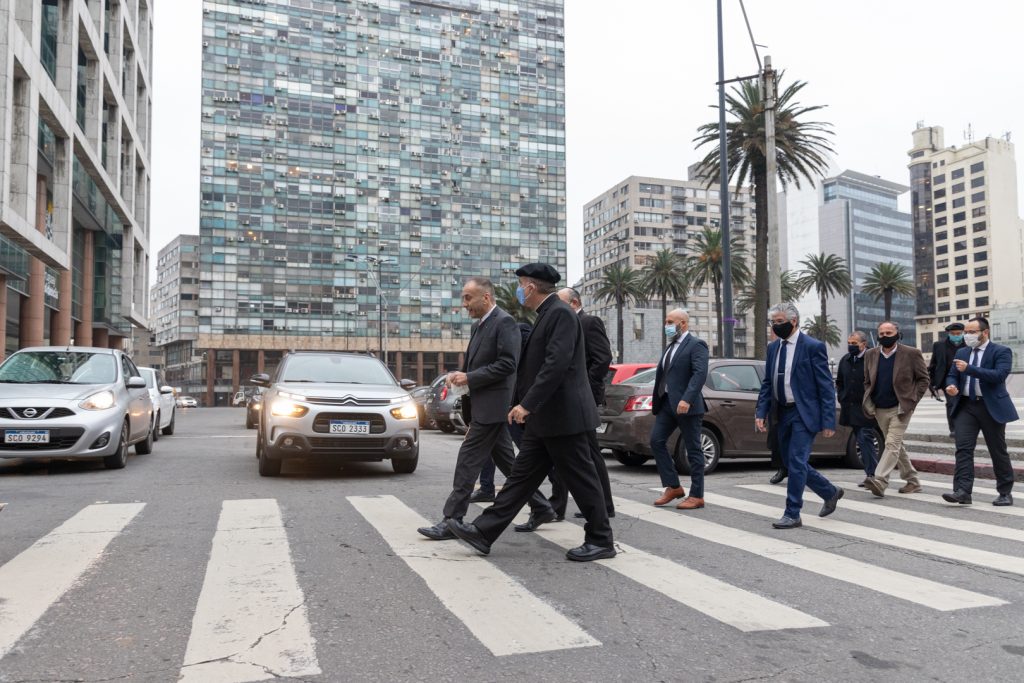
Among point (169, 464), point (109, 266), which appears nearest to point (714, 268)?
point (109, 266)

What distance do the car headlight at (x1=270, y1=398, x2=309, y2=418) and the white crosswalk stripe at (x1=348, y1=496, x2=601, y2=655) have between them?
319 centimetres

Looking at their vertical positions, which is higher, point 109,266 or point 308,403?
point 109,266

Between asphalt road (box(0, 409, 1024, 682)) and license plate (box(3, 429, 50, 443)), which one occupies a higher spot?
license plate (box(3, 429, 50, 443))

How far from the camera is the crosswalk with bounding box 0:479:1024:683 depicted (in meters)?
3.50

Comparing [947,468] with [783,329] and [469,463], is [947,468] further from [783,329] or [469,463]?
[469,463]

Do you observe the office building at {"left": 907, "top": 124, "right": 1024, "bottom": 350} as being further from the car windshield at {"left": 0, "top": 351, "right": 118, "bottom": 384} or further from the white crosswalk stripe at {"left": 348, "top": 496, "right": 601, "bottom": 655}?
the white crosswalk stripe at {"left": 348, "top": 496, "right": 601, "bottom": 655}

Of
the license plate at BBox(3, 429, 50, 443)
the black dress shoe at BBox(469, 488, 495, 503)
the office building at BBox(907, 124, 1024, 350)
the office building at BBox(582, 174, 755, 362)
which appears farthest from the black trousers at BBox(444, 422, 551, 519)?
the office building at BBox(907, 124, 1024, 350)

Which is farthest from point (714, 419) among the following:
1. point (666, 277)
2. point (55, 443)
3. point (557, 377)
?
point (666, 277)

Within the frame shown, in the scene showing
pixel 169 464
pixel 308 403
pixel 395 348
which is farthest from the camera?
pixel 395 348

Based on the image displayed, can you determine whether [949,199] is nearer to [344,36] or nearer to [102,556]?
[344,36]

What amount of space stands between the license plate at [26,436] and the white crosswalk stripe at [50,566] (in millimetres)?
2900

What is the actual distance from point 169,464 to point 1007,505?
10140 millimetres

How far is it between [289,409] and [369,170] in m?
93.0

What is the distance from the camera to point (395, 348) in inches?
3893
